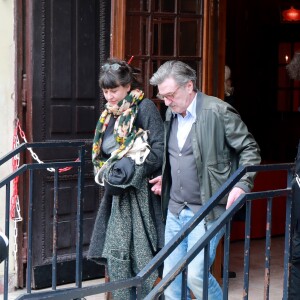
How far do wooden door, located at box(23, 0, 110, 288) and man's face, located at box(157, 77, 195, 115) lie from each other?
5.98ft

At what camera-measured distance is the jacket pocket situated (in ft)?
14.7

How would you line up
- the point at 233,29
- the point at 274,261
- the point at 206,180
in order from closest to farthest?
the point at 206,180, the point at 274,261, the point at 233,29

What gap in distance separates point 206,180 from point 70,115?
211 cm

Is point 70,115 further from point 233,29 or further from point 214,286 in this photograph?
point 233,29

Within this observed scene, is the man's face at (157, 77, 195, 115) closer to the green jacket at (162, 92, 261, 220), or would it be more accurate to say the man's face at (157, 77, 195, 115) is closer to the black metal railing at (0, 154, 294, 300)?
the green jacket at (162, 92, 261, 220)

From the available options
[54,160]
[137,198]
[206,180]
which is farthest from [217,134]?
[54,160]

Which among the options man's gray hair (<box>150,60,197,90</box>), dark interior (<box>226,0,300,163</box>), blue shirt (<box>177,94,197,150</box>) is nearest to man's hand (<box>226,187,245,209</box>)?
blue shirt (<box>177,94,197,150</box>)

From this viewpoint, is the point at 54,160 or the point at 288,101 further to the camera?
the point at 288,101

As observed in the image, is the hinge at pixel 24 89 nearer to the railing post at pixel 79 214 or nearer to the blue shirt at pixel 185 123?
the railing post at pixel 79 214

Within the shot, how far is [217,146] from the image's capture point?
4.52 m

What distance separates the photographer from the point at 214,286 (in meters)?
4.57

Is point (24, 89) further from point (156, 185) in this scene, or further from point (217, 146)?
point (217, 146)

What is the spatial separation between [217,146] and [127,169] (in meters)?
0.62

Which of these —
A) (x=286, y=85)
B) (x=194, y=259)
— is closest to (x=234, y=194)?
(x=194, y=259)
